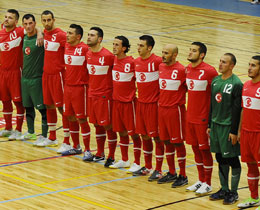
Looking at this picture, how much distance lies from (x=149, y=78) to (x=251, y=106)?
85.3 inches

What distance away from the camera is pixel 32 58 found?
13742 millimetres

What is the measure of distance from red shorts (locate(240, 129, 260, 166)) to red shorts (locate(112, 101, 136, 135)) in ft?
7.96

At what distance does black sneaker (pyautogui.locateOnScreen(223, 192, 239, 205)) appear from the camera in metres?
10.8

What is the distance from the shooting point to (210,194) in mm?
11297

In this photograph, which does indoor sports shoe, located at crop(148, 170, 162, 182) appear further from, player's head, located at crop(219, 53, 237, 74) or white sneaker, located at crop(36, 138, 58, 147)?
white sneaker, located at crop(36, 138, 58, 147)

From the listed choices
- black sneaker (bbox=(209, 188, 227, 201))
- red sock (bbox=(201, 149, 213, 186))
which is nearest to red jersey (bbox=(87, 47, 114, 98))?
red sock (bbox=(201, 149, 213, 186))

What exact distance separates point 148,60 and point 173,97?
0.83 m

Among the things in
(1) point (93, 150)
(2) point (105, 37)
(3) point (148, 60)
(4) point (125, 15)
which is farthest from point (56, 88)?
(4) point (125, 15)

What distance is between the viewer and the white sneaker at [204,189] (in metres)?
11.2

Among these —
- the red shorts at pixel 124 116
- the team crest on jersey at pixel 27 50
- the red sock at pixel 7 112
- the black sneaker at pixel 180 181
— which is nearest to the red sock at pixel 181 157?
the black sneaker at pixel 180 181

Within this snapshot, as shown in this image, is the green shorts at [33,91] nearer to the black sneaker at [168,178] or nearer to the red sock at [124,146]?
the red sock at [124,146]

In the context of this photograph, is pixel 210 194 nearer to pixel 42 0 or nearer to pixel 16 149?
pixel 16 149

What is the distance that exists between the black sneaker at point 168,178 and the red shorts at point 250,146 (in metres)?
1.76

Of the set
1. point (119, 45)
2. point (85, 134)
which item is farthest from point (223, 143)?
point (85, 134)
